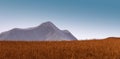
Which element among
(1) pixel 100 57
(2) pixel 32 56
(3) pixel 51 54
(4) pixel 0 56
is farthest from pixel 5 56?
(1) pixel 100 57

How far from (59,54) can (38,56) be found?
115 centimetres

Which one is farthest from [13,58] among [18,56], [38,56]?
[38,56]

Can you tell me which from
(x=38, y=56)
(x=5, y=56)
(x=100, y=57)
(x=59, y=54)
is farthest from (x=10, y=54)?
(x=100, y=57)

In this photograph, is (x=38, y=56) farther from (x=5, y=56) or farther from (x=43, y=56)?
(x=5, y=56)

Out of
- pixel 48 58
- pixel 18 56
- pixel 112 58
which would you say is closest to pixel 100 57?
pixel 112 58

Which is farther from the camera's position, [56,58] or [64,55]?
[64,55]

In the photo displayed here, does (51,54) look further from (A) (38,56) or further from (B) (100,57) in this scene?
(B) (100,57)

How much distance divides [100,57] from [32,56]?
2.77 m

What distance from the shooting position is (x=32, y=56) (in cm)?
1016

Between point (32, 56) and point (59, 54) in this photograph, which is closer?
point (32, 56)

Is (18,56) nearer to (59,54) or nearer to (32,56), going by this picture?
(32,56)

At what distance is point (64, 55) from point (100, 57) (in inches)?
56.8

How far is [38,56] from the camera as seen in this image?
33.2 ft

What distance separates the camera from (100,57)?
435 inches
